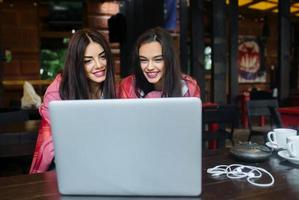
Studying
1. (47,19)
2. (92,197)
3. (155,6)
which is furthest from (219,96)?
(92,197)

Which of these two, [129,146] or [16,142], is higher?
[129,146]

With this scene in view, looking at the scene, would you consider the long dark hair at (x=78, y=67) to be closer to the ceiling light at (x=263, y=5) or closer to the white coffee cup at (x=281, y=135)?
the white coffee cup at (x=281, y=135)

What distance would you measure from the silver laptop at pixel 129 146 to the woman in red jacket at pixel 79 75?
1.64 feet

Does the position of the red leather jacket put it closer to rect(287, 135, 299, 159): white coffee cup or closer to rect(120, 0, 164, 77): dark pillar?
rect(287, 135, 299, 159): white coffee cup

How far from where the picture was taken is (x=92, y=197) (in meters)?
1.04

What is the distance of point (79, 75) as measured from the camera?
1515mm

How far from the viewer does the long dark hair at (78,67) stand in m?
1.48

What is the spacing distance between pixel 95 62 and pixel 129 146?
584 mm

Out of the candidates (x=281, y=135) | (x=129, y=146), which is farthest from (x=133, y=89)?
(x=129, y=146)

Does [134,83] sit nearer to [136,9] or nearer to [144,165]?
[144,165]

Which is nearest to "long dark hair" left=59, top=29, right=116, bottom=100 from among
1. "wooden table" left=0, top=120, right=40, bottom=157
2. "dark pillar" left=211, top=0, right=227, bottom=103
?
"wooden table" left=0, top=120, right=40, bottom=157

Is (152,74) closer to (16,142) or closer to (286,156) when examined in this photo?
(286,156)

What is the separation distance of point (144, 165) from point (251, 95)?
7389 mm

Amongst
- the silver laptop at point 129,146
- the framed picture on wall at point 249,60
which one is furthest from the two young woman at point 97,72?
the framed picture on wall at point 249,60
